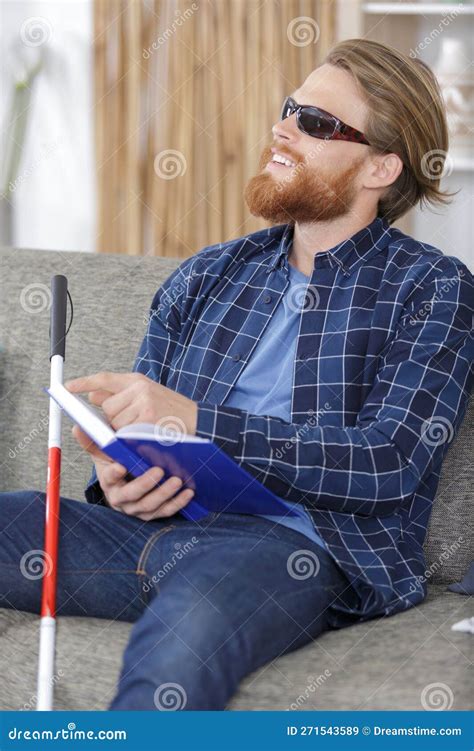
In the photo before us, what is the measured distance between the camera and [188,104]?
3465mm

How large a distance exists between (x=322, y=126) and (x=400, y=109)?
0.15 m

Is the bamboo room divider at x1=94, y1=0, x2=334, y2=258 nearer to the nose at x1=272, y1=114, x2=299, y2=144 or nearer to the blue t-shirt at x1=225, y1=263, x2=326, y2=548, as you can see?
the nose at x1=272, y1=114, x2=299, y2=144

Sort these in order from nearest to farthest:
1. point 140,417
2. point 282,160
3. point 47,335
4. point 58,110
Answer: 1. point 140,417
2. point 282,160
3. point 47,335
4. point 58,110

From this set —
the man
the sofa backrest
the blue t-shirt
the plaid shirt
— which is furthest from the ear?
the sofa backrest

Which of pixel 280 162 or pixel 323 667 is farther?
pixel 280 162

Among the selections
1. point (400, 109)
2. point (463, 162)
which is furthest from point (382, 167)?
point (463, 162)

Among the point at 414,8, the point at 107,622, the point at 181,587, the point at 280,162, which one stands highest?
the point at 414,8

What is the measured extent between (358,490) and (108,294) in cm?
76

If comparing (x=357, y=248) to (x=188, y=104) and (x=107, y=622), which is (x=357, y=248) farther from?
(x=188, y=104)

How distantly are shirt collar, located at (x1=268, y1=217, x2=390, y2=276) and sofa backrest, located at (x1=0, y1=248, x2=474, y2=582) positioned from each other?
320mm

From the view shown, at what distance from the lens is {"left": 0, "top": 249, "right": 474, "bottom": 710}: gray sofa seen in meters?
1.29

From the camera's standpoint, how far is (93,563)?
1538 millimetres
